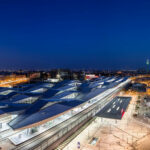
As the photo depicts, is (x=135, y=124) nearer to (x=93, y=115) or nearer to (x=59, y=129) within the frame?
(x=93, y=115)

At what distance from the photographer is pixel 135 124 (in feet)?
74.2

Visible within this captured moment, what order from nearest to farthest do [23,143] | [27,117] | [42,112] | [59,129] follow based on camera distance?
[23,143]
[27,117]
[42,112]
[59,129]

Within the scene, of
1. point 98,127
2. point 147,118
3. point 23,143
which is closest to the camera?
point 23,143

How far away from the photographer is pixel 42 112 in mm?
19000

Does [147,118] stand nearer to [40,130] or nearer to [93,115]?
[93,115]

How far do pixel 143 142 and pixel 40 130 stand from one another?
13.1 metres

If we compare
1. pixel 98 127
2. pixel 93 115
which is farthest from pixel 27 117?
pixel 93 115

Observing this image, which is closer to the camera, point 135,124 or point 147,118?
point 135,124

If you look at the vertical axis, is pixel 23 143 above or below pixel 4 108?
below

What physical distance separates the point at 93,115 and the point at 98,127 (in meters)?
5.05

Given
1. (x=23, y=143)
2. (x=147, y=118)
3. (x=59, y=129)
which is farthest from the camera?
(x=147, y=118)

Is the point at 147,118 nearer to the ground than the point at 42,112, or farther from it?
nearer to the ground

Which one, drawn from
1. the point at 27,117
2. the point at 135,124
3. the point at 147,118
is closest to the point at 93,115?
the point at 135,124

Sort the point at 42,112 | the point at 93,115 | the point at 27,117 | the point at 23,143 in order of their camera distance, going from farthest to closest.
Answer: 1. the point at 93,115
2. the point at 42,112
3. the point at 27,117
4. the point at 23,143
